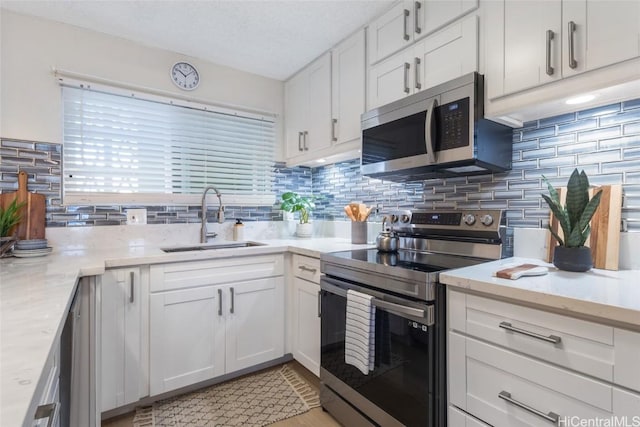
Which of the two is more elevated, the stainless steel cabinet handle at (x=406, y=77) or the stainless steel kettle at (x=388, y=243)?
the stainless steel cabinet handle at (x=406, y=77)

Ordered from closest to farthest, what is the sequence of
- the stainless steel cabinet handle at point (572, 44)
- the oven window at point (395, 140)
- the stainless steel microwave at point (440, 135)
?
the stainless steel cabinet handle at point (572, 44), the stainless steel microwave at point (440, 135), the oven window at point (395, 140)

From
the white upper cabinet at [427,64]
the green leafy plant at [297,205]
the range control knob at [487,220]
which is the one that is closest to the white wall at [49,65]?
the green leafy plant at [297,205]

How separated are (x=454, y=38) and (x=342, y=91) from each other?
86cm

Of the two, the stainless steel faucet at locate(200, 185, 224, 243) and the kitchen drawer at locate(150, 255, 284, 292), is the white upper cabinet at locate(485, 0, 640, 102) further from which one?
the stainless steel faucet at locate(200, 185, 224, 243)

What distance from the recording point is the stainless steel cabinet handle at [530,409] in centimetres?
94

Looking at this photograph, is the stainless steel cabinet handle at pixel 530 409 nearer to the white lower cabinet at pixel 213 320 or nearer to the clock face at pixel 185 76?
the white lower cabinet at pixel 213 320

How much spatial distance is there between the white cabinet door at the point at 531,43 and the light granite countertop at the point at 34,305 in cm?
130

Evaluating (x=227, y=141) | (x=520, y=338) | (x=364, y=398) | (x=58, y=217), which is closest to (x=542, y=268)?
(x=520, y=338)

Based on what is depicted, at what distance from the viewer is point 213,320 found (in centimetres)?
202

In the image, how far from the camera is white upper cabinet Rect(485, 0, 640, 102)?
1071 millimetres

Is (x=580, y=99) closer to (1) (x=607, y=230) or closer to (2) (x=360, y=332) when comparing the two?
(1) (x=607, y=230)

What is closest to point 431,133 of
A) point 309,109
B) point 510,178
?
point 510,178

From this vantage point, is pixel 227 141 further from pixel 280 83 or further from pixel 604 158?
pixel 604 158

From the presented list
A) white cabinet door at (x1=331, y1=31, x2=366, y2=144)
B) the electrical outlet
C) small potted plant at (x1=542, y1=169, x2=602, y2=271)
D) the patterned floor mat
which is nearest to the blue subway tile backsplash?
the electrical outlet
